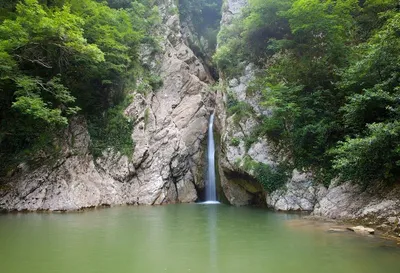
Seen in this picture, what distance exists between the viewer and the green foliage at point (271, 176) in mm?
14734

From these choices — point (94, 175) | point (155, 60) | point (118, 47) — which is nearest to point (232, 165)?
point (94, 175)

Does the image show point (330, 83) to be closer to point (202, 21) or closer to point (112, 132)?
point (112, 132)

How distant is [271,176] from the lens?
589 inches

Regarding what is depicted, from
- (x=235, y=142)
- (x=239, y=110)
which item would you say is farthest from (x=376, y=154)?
(x=239, y=110)

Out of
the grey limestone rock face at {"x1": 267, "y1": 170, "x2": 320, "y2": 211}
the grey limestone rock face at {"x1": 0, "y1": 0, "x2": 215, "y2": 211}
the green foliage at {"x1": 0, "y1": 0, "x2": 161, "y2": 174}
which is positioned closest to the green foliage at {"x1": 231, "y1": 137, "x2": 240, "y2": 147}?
the grey limestone rock face at {"x1": 267, "y1": 170, "x2": 320, "y2": 211}

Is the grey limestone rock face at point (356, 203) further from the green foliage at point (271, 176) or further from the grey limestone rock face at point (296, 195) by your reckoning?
the green foliage at point (271, 176)

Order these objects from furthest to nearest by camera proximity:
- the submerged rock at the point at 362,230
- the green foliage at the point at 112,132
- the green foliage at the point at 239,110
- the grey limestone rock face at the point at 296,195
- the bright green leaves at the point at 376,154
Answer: the green foliage at the point at 112,132, the green foliage at the point at 239,110, the grey limestone rock face at the point at 296,195, the bright green leaves at the point at 376,154, the submerged rock at the point at 362,230

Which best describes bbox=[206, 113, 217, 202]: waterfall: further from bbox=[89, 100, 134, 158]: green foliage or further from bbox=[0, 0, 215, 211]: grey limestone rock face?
bbox=[89, 100, 134, 158]: green foliage

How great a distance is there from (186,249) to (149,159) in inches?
506

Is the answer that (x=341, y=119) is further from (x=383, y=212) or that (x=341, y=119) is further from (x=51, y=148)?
(x=51, y=148)

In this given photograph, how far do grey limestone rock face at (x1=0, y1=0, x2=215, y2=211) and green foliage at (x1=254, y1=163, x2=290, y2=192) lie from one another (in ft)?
21.9

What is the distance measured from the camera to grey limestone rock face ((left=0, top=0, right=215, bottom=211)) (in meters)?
14.7

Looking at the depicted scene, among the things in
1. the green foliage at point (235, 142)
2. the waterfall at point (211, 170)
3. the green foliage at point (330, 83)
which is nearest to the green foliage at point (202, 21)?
the green foliage at point (330, 83)

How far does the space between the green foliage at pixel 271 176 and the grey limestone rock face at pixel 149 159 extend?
263 inches
